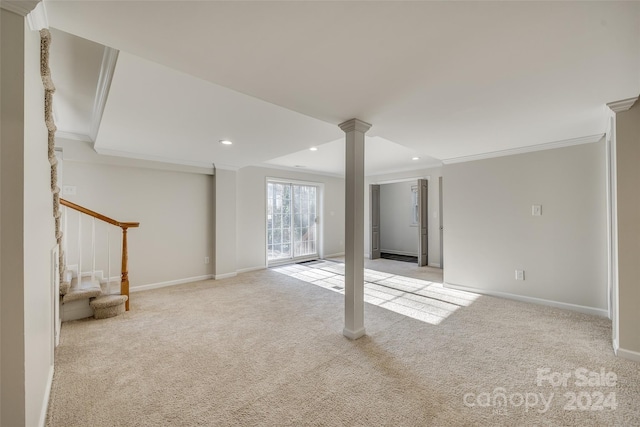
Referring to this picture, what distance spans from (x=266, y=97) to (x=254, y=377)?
2134 millimetres

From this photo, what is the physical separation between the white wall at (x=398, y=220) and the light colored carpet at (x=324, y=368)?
180 inches

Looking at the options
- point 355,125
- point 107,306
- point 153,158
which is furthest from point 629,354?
point 153,158

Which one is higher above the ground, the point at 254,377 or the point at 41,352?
the point at 41,352

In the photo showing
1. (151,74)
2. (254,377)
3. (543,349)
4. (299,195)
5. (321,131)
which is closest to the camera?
(151,74)

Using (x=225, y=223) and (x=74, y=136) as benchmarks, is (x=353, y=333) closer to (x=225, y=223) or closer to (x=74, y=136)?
(x=225, y=223)

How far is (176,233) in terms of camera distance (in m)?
4.73

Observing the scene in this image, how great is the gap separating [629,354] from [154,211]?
5.87m

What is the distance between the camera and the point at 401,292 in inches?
164

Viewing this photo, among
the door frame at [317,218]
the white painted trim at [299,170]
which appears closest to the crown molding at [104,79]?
the white painted trim at [299,170]

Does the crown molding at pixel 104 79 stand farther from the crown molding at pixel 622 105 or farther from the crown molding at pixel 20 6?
the crown molding at pixel 622 105

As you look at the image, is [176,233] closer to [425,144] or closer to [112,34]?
Answer: [112,34]

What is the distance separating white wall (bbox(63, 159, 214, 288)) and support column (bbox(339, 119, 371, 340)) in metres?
3.40

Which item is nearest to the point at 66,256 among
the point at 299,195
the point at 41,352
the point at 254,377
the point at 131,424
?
the point at 41,352

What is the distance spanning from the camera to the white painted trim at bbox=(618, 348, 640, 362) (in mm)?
2221
